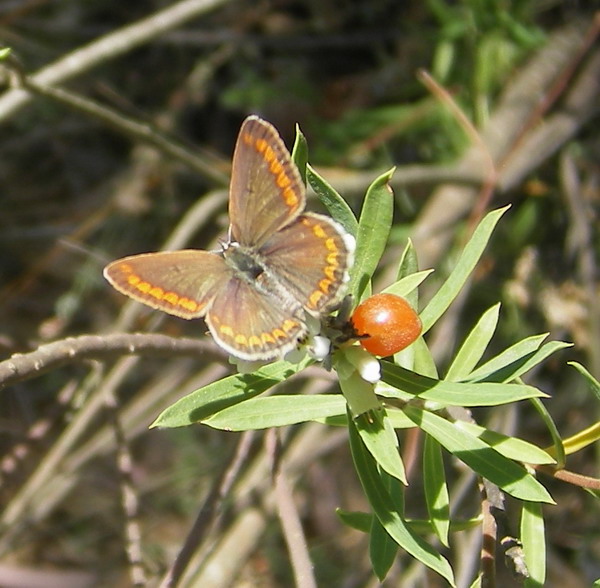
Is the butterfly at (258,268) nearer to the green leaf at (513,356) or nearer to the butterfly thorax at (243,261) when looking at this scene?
the butterfly thorax at (243,261)

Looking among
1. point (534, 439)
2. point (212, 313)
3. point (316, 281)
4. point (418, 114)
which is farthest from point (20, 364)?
point (534, 439)

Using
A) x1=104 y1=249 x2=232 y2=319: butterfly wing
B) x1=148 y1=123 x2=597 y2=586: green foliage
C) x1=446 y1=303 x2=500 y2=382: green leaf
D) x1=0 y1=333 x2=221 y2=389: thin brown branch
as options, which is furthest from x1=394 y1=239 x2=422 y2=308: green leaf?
x1=0 y1=333 x2=221 y2=389: thin brown branch

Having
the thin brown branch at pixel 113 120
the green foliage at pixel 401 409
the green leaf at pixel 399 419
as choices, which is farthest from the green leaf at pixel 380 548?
the thin brown branch at pixel 113 120

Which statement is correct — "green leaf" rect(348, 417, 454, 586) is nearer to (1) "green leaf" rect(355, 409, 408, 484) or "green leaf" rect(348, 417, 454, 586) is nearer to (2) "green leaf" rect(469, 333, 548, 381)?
(1) "green leaf" rect(355, 409, 408, 484)

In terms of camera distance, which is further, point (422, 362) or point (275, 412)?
point (422, 362)

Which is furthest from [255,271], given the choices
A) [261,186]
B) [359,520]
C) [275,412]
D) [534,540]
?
[534,540]

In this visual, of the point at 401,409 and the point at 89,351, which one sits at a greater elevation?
the point at 89,351

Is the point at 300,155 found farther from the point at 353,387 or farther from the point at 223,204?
the point at 223,204
